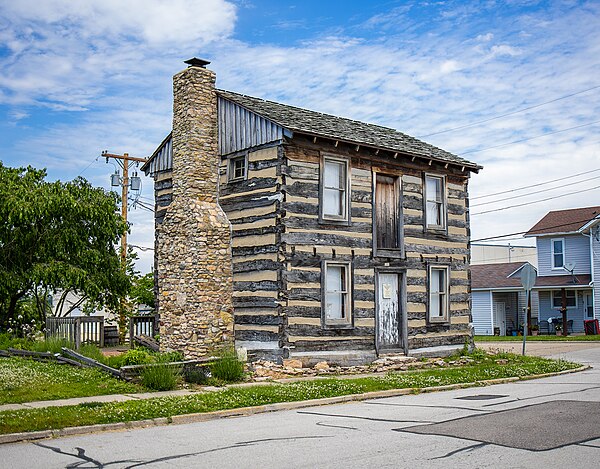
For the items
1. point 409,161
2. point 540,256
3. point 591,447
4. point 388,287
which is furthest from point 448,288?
point 540,256

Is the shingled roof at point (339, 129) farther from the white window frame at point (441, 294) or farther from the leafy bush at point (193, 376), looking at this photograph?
the leafy bush at point (193, 376)

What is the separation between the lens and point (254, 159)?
21328 mm

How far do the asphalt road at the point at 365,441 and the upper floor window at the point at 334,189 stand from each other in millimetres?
8476

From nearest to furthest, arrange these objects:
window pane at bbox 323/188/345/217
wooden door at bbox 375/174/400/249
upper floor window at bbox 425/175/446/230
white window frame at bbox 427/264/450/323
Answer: window pane at bbox 323/188/345/217 → wooden door at bbox 375/174/400/249 → white window frame at bbox 427/264/450/323 → upper floor window at bbox 425/175/446/230

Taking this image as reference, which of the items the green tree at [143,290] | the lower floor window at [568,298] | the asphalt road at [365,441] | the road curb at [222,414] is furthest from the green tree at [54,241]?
the lower floor window at [568,298]

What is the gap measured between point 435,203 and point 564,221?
2418cm

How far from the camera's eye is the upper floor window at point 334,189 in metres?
21.3

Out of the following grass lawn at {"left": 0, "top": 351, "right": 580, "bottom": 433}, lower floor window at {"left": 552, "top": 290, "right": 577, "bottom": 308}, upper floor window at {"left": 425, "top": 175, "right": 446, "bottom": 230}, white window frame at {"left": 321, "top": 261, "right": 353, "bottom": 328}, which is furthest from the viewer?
lower floor window at {"left": 552, "top": 290, "right": 577, "bottom": 308}

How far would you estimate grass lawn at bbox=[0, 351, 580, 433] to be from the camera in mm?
11609

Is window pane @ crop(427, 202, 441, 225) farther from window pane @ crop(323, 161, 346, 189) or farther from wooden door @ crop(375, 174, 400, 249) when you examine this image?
window pane @ crop(323, 161, 346, 189)

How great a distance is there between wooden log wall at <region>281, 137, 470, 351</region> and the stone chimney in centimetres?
232

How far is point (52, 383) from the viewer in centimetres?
1591

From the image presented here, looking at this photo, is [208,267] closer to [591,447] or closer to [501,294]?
[591,447]

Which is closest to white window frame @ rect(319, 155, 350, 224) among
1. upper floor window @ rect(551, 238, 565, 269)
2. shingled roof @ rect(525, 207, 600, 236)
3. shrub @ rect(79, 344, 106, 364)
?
shrub @ rect(79, 344, 106, 364)
